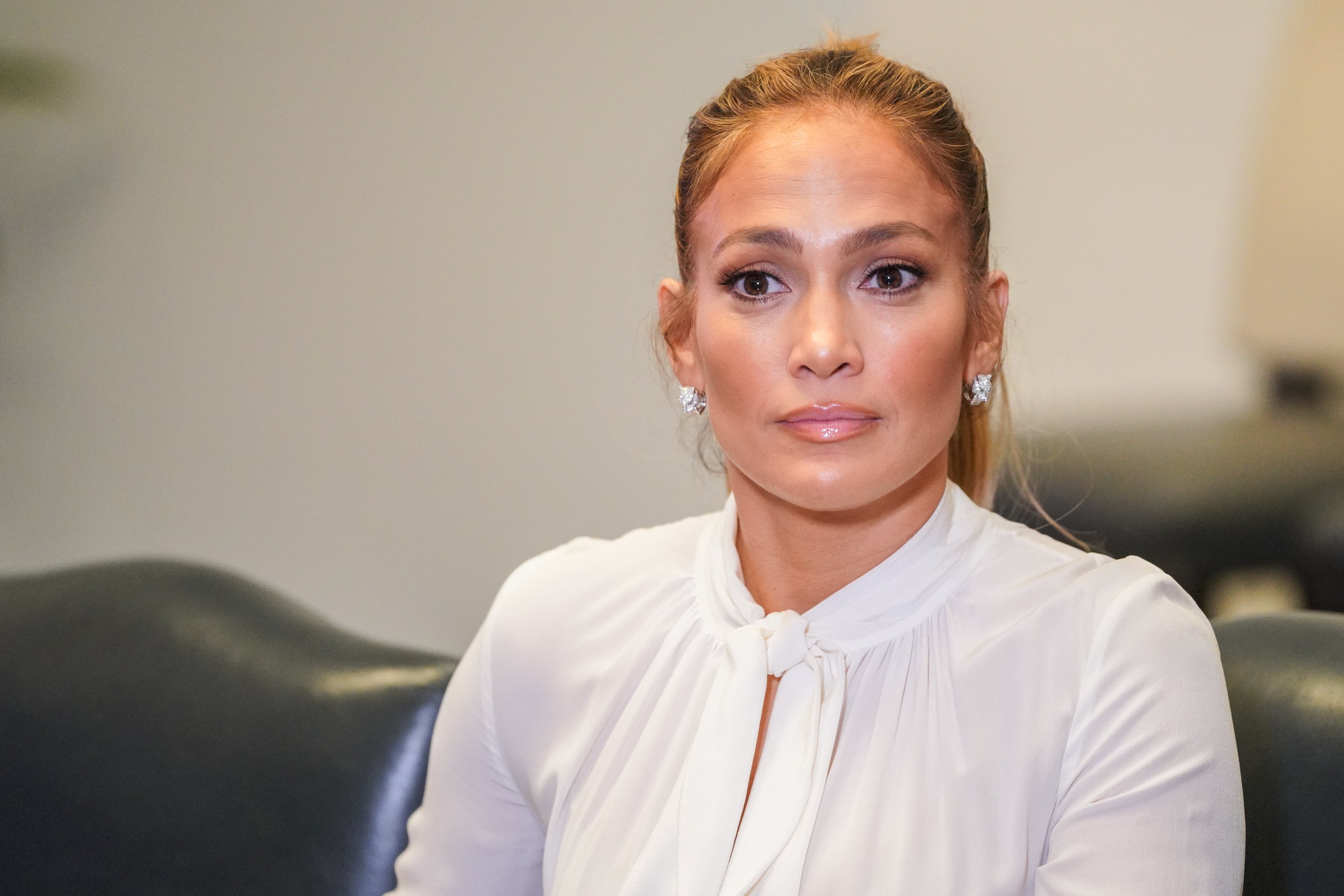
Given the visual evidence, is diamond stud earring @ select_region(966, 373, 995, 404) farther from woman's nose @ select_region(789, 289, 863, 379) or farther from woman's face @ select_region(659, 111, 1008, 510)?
woman's nose @ select_region(789, 289, 863, 379)

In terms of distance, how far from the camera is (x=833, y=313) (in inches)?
31.7

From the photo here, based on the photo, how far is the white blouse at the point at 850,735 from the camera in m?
0.74

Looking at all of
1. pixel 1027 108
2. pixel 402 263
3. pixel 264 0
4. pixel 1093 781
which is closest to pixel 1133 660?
pixel 1093 781

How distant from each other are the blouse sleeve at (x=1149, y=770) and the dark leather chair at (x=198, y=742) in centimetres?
58

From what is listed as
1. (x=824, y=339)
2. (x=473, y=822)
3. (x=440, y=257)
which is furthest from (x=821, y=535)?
(x=440, y=257)

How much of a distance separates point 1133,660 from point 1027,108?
0.69 metres

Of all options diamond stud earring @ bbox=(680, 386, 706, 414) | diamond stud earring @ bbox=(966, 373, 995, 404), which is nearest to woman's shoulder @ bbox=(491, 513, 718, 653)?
diamond stud earring @ bbox=(680, 386, 706, 414)

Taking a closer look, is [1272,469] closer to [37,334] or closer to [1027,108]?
[1027,108]

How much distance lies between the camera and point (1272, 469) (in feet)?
3.71

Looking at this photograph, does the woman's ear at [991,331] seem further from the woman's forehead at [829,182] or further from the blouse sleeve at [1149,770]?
the blouse sleeve at [1149,770]

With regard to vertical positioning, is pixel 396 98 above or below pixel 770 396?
above

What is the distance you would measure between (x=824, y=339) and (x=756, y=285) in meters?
0.09

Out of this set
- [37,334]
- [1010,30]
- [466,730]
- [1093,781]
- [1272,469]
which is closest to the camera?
[1093,781]

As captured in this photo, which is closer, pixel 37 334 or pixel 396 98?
pixel 396 98
